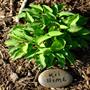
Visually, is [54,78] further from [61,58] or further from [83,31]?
[83,31]

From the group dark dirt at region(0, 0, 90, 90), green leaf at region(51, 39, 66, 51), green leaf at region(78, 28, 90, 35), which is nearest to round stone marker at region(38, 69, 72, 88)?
dark dirt at region(0, 0, 90, 90)

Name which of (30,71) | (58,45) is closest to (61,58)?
(58,45)

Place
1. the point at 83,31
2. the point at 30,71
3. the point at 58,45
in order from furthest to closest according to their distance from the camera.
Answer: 1. the point at 30,71
2. the point at 83,31
3. the point at 58,45

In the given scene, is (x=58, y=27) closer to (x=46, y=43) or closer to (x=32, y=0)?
(x=46, y=43)

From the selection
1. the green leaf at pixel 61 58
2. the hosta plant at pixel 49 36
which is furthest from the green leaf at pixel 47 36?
the green leaf at pixel 61 58

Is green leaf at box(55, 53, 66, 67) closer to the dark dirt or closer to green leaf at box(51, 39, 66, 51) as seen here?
green leaf at box(51, 39, 66, 51)

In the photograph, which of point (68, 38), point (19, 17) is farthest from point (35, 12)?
point (68, 38)
